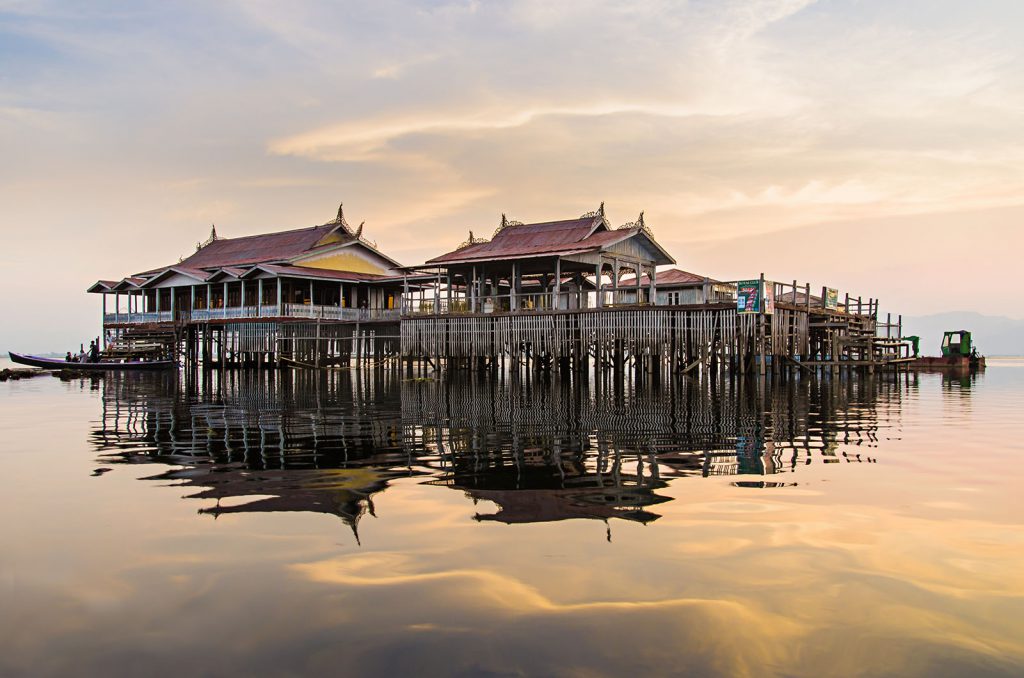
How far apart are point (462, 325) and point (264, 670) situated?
30.1 m

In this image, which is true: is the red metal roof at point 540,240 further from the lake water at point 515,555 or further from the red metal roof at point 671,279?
the lake water at point 515,555

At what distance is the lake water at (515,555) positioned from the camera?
4.03m

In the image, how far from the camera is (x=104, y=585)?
5074 mm

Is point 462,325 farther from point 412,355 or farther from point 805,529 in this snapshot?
point 805,529

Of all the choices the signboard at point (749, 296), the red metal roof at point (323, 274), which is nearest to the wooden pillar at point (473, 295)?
the red metal roof at point (323, 274)

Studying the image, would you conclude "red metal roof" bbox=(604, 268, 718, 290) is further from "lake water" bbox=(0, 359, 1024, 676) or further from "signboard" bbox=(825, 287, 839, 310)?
"lake water" bbox=(0, 359, 1024, 676)

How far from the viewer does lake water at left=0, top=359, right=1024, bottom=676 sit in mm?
4031

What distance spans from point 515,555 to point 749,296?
23.6 metres

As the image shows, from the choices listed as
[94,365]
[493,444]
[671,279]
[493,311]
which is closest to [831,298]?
[671,279]

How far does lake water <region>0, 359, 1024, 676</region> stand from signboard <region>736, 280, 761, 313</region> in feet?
50.2

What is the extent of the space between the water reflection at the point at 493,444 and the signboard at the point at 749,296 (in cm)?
574

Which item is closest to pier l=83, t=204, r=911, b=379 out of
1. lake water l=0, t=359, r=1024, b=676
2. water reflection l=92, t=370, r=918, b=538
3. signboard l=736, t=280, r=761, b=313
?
signboard l=736, t=280, r=761, b=313

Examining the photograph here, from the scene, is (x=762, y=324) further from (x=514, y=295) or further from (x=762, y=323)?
(x=514, y=295)

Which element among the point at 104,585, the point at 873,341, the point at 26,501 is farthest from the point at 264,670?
the point at 873,341
